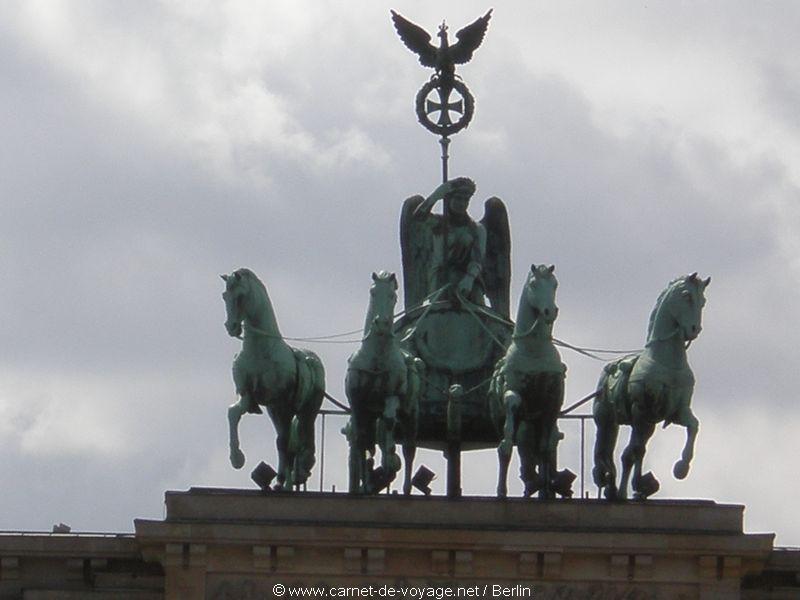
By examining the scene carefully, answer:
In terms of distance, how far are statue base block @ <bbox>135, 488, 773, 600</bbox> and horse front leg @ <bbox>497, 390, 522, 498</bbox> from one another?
1.70 ft

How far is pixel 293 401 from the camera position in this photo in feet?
189

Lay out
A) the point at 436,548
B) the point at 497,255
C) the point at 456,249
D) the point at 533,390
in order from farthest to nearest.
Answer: the point at 497,255 → the point at 456,249 → the point at 533,390 → the point at 436,548

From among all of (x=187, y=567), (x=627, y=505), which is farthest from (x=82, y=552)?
(x=627, y=505)

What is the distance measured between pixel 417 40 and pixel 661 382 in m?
7.77

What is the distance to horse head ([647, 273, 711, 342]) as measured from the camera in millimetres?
56656

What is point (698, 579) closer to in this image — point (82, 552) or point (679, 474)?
point (679, 474)

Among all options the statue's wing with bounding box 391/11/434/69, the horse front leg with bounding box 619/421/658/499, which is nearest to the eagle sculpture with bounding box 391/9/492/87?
the statue's wing with bounding box 391/11/434/69

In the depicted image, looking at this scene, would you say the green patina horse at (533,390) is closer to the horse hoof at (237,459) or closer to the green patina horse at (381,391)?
the green patina horse at (381,391)

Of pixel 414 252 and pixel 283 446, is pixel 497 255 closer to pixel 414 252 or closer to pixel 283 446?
pixel 414 252

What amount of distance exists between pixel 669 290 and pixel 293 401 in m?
4.71

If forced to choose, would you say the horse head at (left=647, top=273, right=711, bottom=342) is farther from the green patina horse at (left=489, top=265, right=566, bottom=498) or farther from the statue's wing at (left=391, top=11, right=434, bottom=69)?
the statue's wing at (left=391, top=11, right=434, bottom=69)

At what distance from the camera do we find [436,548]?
56406mm

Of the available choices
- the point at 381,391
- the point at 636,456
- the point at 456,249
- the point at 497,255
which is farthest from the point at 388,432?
the point at 497,255

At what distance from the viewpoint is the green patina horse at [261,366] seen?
5703cm
